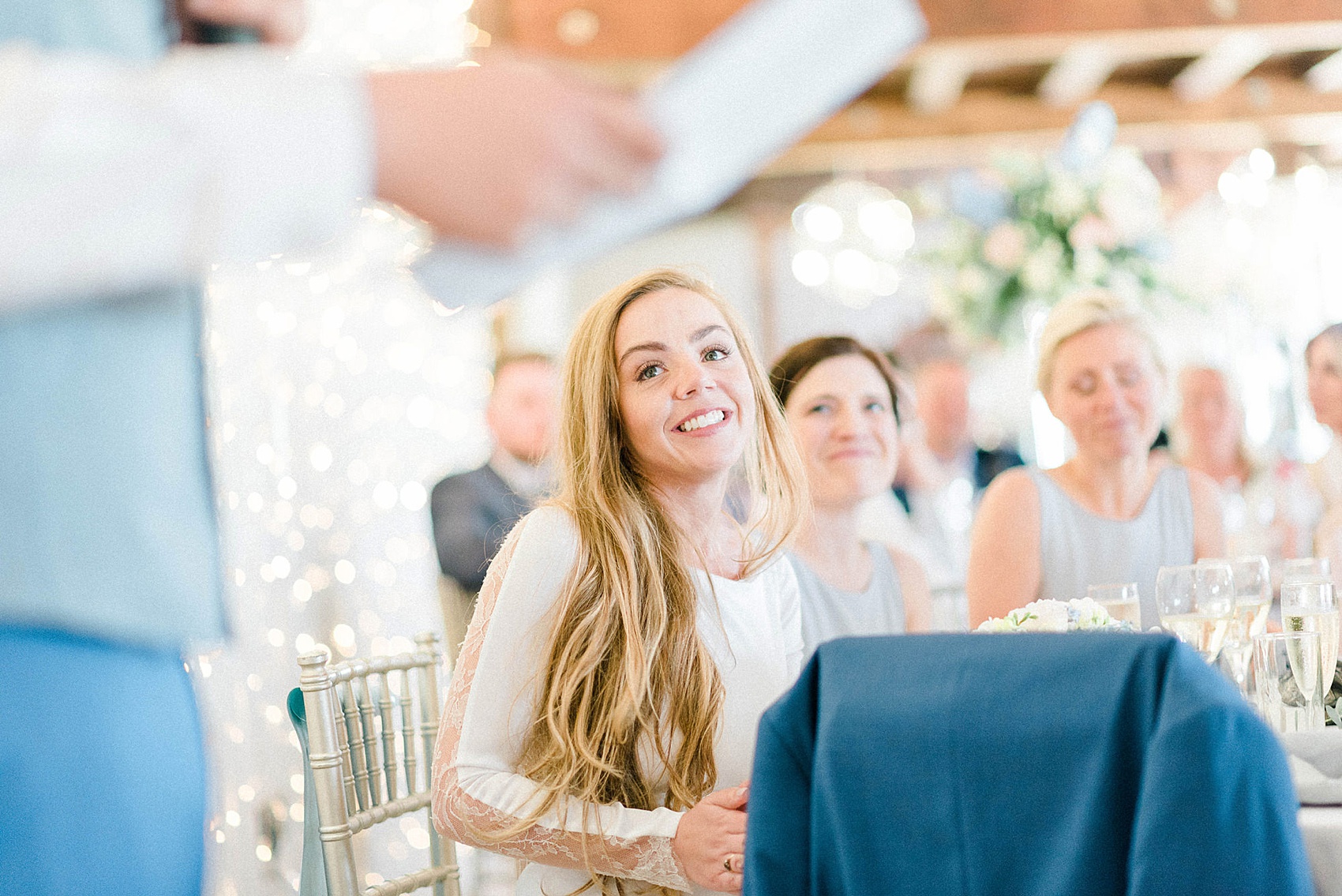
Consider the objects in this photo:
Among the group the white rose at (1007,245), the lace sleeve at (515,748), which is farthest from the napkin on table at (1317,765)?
the white rose at (1007,245)

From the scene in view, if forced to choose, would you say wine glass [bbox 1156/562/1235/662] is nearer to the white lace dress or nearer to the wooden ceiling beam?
the white lace dress

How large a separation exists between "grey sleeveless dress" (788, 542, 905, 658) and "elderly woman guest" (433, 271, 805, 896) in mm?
372

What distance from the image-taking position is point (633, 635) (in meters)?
1.36

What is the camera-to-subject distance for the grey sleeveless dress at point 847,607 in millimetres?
2021

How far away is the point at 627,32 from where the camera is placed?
4.54 m

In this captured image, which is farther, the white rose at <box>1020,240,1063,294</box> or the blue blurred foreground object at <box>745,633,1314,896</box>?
the white rose at <box>1020,240,1063,294</box>

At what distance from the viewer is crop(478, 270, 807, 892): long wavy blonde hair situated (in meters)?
1.34

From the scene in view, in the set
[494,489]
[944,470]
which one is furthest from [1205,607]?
[944,470]

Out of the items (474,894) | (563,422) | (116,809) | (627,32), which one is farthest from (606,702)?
(627,32)

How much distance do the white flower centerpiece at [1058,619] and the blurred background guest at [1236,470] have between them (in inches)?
68.1

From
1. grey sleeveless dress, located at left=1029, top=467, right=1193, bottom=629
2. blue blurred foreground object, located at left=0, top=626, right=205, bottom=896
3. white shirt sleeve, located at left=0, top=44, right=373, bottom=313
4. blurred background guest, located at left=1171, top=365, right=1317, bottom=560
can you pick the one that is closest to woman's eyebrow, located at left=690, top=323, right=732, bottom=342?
grey sleeveless dress, located at left=1029, top=467, right=1193, bottom=629

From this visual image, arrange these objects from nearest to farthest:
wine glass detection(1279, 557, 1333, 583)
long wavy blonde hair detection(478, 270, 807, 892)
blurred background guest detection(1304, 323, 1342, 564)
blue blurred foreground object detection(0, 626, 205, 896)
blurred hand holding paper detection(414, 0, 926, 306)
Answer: blurred hand holding paper detection(414, 0, 926, 306) → blue blurred foreground object detection(0, 626, 205, 896) → long wavy blonde hair detection(478, 270, 807, 892) → wine glass detection(1279, 557, 1333, 583) → blurred background guest detection(1304, 323, 1342, 564)

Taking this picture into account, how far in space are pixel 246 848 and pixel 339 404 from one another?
108cm

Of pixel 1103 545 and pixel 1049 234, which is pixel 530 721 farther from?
pixel 1049 234
